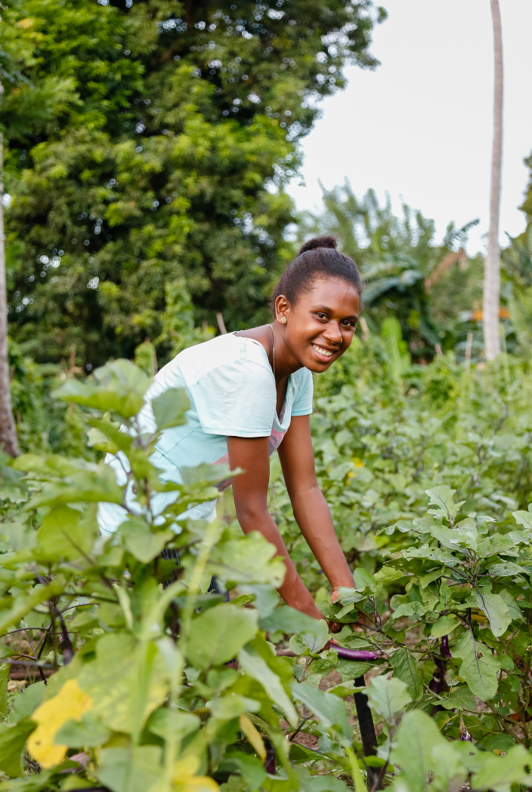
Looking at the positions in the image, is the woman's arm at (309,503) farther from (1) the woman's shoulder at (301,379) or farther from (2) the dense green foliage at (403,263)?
(2) the dense green foliage at (403,263)

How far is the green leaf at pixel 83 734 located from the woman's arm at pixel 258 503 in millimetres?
832

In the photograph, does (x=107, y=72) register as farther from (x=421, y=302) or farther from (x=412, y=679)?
(x=412, y=679)

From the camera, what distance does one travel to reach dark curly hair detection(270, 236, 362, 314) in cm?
171

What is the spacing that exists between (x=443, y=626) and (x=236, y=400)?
68 centimetres

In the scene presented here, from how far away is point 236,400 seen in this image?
1.52m

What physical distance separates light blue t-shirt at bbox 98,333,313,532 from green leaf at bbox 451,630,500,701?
0.64 meters

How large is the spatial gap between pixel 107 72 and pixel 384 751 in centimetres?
1400

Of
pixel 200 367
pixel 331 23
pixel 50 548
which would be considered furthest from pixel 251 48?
pixel 50 548

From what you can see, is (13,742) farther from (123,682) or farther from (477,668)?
(477,668)

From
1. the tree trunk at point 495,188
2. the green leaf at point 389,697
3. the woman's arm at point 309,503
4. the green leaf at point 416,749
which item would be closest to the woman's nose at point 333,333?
the woman's arm at point 309,503

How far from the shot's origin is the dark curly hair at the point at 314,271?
5.60 ft

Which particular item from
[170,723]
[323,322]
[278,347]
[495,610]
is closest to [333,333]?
[323,322]

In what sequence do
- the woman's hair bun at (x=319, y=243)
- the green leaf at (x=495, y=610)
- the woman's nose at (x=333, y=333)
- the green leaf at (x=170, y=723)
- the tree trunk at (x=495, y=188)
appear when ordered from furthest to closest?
the tree trunk at (x=495, y=188)
the woman's hair bun at (x=319, y=243)
the woman's nose at (x=333, y=333)
the green leaf at (x=495, y=610)
the green leaf at (x=170, y=723)

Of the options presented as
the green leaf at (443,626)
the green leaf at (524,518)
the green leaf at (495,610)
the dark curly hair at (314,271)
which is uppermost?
the dark curly hair at (314,271)
